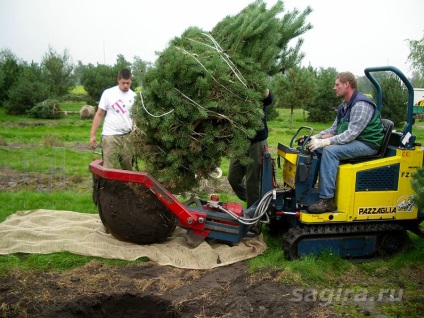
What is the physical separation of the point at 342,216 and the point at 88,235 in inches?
126

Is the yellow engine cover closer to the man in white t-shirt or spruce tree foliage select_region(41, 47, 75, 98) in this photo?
the man in white t-shirt

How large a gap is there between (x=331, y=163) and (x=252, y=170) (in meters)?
1.34

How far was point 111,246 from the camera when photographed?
18.1 feet

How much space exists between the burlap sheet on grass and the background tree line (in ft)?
40.2

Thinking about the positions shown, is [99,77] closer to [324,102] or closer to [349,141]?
[324,102]

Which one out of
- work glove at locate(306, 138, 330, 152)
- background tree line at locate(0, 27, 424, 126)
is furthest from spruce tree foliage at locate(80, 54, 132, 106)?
work glove at locate(306, 138, 330, 152)

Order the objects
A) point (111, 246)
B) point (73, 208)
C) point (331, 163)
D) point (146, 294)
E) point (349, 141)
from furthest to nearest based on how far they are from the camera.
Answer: point (73, 208), point (111, 246), point (349, 141), point (331, 163), point (146, 294)

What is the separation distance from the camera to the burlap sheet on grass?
5391 millimetres

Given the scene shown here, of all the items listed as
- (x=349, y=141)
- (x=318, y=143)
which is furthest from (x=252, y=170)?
(x=349, y=141)

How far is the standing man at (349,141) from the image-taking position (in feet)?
17.5

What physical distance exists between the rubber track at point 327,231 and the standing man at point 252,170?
989mm

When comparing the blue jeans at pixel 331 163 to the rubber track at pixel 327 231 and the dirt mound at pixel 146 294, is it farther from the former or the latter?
the dirt mound at pixel 146 294

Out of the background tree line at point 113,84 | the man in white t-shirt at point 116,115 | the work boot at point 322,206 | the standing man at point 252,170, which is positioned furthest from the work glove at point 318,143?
the background tree line at point 113,84

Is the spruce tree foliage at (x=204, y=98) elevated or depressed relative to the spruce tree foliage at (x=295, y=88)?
depressed
